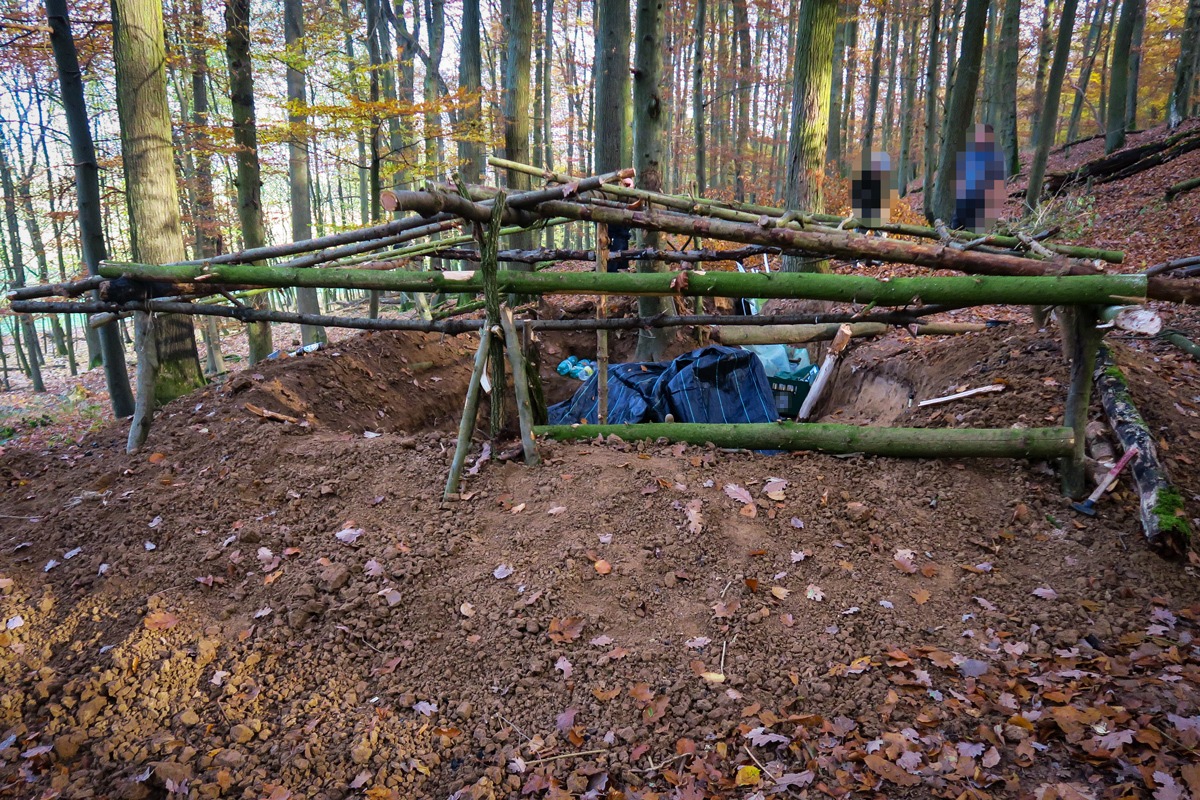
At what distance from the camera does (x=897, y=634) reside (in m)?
2.85

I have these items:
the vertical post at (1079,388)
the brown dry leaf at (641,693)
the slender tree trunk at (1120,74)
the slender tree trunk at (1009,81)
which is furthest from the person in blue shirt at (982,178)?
the slender tree trunk at (1120,74)

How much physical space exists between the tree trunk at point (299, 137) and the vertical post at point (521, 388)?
7.66m

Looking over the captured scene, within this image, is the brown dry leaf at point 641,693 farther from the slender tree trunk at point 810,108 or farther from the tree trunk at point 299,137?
the tree trunk at point 299,137

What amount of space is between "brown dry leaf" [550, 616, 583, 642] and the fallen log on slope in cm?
297

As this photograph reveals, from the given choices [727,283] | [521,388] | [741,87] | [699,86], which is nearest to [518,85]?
[699,86]

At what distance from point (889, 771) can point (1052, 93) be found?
13776mm

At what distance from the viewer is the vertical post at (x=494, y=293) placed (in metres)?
3.75

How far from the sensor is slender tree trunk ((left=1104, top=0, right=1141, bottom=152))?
1481 centimetres

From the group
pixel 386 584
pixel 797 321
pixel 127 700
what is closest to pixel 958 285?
pixel 797 321

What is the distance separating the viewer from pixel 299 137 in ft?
34.0

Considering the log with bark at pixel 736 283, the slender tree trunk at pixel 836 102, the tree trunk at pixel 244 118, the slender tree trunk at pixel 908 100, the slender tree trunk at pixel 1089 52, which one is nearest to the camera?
the log with bark at pixel 736 283

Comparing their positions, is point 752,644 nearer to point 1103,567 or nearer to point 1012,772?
point 1012,772

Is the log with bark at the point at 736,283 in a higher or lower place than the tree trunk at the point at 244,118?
lower

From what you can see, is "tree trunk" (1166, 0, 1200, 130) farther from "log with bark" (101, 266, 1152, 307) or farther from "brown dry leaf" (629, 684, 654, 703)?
"brown dry leaf" (629, 684, 654, 703)
